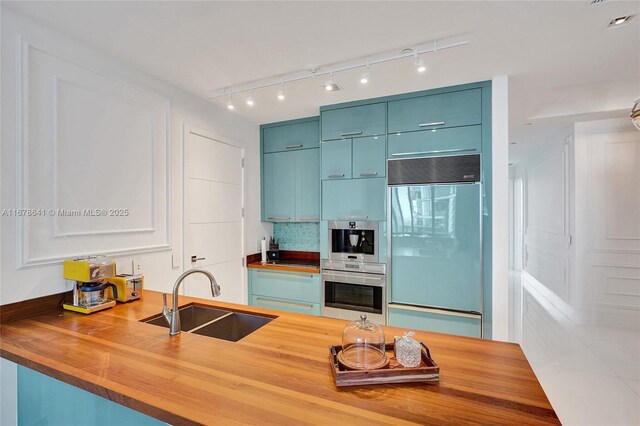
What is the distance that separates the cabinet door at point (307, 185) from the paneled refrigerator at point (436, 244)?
0.92m

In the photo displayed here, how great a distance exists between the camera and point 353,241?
118 inches

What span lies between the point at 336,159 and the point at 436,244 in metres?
1.29

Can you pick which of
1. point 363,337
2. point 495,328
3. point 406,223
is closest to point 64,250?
point 363,337

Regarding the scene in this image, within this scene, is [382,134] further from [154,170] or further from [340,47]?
[154,170]

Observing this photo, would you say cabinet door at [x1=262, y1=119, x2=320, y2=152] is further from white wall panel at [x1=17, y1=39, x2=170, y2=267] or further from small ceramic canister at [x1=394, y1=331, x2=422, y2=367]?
small ceramic canister at [x1=394, y1=331, x2=422, y2=367]

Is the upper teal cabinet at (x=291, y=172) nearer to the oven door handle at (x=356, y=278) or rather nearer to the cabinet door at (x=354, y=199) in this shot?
the cabinet door at (x=354, y=199)

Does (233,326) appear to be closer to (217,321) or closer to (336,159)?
(217,321)

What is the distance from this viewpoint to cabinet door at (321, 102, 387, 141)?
9.42 feet

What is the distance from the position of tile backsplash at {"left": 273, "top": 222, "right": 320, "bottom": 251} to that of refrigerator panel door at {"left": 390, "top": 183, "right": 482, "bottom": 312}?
3.92ft

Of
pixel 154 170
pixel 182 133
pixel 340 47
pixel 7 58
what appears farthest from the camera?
pixel 182 133

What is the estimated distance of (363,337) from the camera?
1.13 metres

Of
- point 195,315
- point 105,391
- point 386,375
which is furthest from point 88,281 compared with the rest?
point 386,375

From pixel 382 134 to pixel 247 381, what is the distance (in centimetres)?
244

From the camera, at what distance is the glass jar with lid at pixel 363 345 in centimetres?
109
